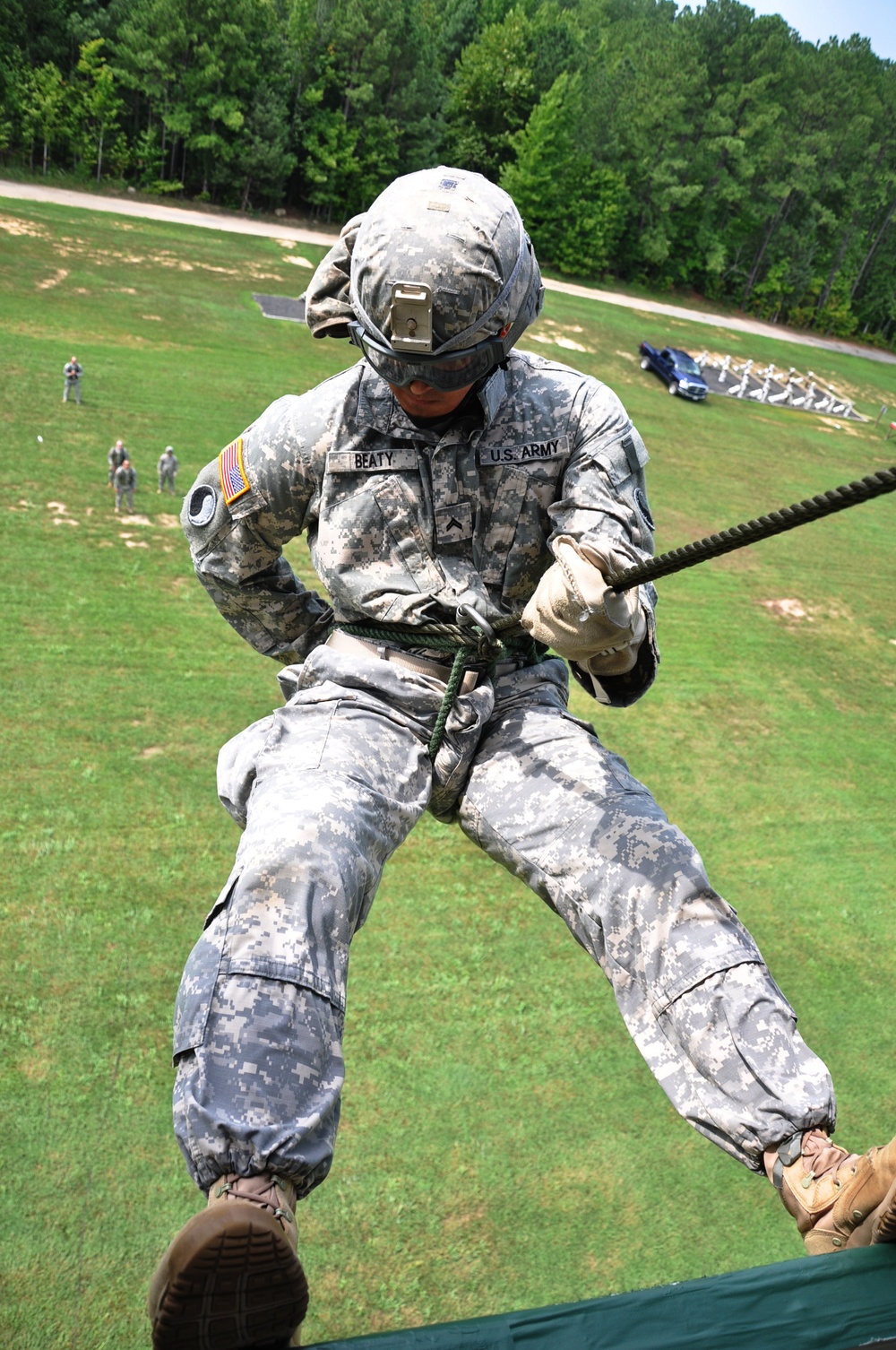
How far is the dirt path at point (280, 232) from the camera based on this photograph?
121 feet

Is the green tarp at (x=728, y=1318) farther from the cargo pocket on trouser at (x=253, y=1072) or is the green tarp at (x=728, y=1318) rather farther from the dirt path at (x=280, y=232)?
the dirt path at (x=280, y=232)

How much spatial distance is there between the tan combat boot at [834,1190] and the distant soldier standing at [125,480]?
1627 cm

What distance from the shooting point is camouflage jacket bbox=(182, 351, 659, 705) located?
390 cm

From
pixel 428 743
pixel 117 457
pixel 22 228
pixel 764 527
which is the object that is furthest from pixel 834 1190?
pixel 22 228

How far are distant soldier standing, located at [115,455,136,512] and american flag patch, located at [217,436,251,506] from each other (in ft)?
45.7

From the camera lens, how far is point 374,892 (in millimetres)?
3289

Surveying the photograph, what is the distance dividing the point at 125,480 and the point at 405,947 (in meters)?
10.3

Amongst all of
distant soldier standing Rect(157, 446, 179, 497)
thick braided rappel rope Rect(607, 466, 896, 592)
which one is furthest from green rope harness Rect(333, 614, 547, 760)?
distant soldier standing Rect(157, 446, 179, 497)

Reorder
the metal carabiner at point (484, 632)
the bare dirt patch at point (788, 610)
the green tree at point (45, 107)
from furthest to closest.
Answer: the green tree at point (45, 107) < the bare dirt patch at point (788, 610) < the metal carabiner at point (484, 632)

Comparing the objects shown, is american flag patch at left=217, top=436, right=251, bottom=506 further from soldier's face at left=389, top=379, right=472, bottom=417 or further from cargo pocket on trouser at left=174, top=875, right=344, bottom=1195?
cargo pocket on trouser at left=174, top=875, right=344, bottom=1195

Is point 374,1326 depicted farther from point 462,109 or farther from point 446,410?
point 462,109

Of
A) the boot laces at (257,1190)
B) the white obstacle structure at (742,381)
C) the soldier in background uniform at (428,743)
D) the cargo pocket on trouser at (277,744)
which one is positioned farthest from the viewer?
the white obstacle structure at (742,381)

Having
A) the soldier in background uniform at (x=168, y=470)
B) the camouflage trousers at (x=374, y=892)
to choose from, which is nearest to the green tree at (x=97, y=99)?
the soldier in background uniform at (x=168, y=470)

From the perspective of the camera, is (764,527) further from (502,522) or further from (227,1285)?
(227,1285)
